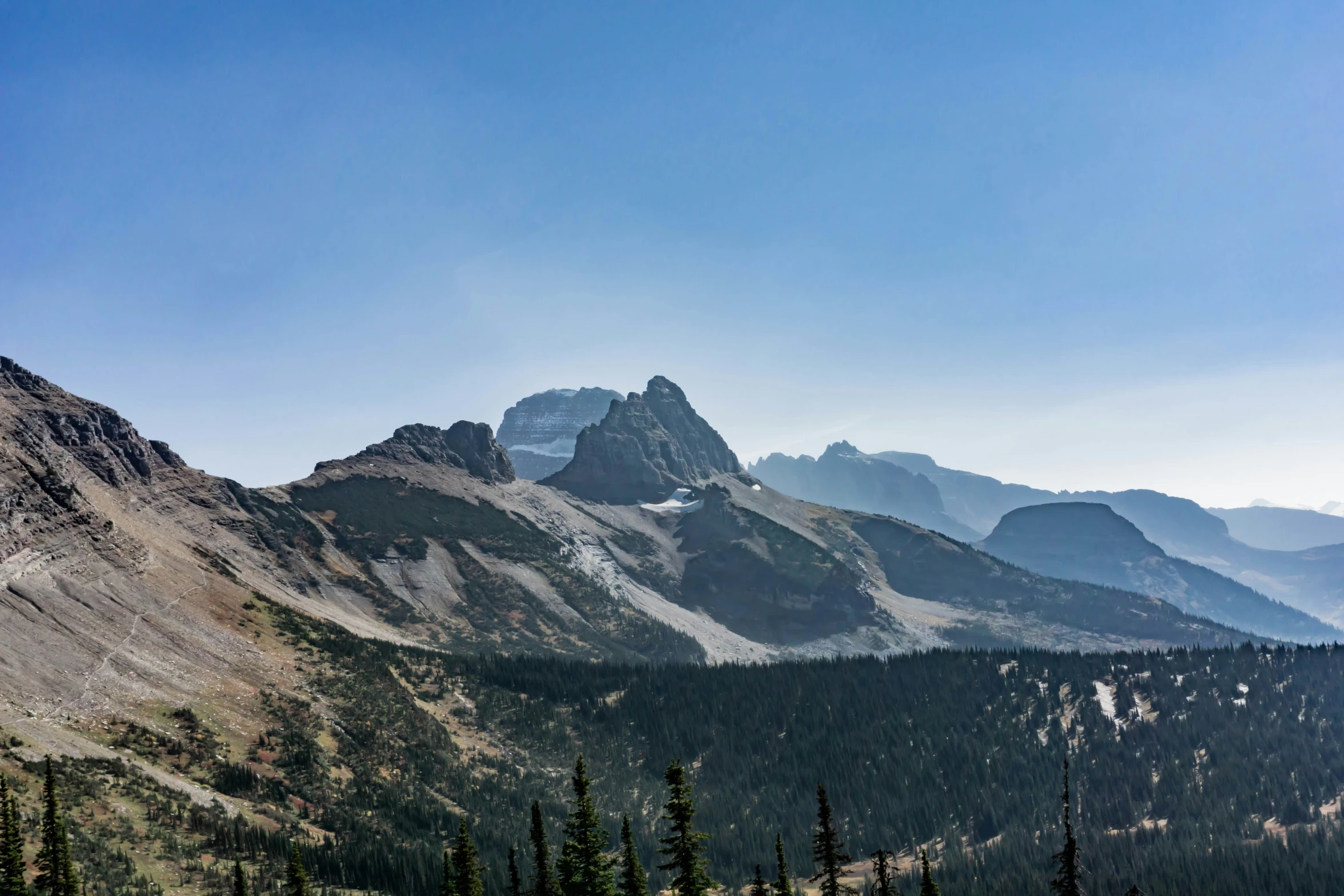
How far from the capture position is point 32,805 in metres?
79.0

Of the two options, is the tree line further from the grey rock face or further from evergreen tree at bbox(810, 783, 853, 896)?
the grey rock face

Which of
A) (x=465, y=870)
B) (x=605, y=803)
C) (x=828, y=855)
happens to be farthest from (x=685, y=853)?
(x=605, y=803)

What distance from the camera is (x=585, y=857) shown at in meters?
42.2

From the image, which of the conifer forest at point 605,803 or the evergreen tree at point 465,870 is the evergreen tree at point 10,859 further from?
the evergreen tree at point 465,870

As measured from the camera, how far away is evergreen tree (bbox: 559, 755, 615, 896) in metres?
41.5

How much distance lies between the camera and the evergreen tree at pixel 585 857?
41.5 m

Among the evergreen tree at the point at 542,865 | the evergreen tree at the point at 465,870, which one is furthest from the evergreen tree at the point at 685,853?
the evergreen tree at the point at 465,870

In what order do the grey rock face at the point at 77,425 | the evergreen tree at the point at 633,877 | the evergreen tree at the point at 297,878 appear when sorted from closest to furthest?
1. the evergreen tree at the point at 633,877
2. the evergreen tree at the point at 297,878
3. the grey rock face at the point at 77,425

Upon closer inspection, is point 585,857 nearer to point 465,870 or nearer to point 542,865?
point 542,865

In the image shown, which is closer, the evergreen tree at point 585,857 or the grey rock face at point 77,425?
the evergreen tree at point 585,857

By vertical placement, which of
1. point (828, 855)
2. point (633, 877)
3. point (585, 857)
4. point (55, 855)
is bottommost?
point (633, 877)

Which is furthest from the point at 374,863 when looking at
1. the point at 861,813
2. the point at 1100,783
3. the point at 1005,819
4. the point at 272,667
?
the point at 1100,783

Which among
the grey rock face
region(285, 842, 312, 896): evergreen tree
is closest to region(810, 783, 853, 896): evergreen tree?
region(285, 842, 312, 896): evergreen tree

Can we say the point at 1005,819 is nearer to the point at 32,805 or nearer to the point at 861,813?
the point at 861,813
